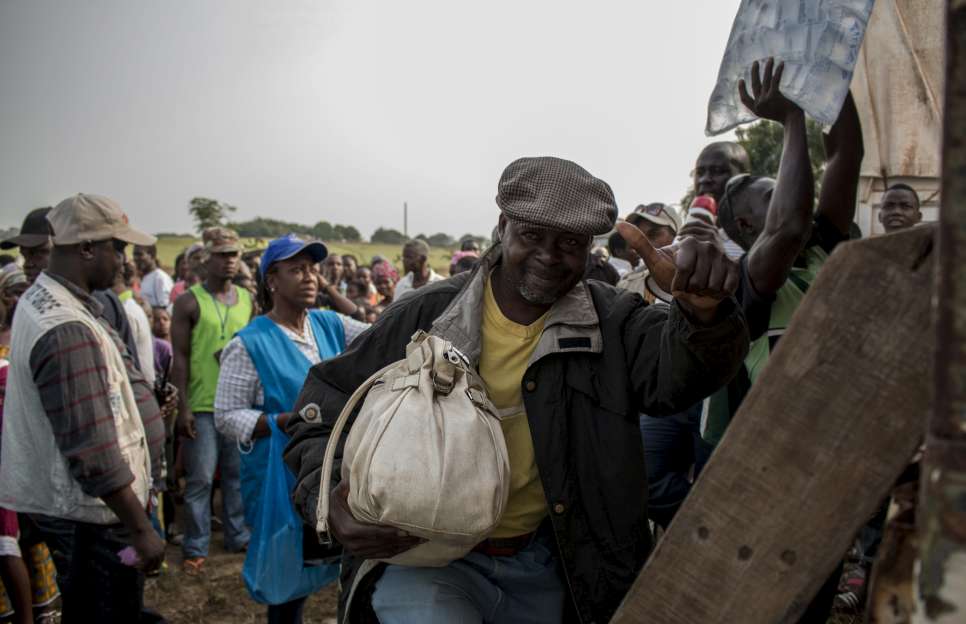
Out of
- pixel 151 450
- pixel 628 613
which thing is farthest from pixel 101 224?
pixel 628 613

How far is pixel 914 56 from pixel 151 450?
13.0 ft

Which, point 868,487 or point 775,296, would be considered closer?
point 868,487

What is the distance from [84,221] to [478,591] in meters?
2.26

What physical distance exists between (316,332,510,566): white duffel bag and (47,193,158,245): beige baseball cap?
6.16ft

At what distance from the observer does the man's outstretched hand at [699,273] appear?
1789 millimetres

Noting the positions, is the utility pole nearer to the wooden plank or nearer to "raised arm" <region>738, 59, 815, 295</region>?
the wooden plank

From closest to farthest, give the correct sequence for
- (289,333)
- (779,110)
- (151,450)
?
1. (779,110)
2. (151,450)
3. (289,333)

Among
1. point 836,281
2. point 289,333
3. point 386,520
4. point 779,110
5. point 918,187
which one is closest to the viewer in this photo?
point 836,281

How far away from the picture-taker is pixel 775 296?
2840mm

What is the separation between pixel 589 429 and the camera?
2.26 metres

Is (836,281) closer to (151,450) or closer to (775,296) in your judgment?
(775,296)

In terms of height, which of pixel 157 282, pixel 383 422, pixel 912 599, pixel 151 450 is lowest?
pixel 157 282

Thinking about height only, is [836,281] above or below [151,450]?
above

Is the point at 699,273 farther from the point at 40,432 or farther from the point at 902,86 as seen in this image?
the point at 902,86
